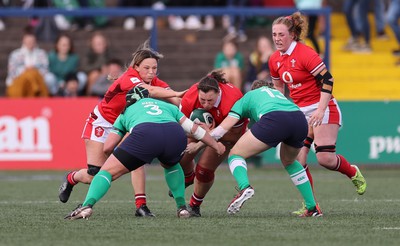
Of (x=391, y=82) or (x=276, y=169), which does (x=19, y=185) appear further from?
(x=391, y=82)

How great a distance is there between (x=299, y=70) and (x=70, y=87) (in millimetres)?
8669

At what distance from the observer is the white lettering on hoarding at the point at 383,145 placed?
60.1 feet

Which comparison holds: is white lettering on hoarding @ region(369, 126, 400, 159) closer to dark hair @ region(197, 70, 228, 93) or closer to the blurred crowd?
the blurred crowd

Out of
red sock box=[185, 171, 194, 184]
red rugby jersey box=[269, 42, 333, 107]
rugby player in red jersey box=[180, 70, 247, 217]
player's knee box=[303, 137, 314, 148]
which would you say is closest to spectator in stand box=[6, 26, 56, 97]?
red sock box=[185, 171, 194, 184]

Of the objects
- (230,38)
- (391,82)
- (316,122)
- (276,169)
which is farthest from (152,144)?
(391,82)

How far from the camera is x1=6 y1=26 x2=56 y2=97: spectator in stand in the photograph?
1895 cm

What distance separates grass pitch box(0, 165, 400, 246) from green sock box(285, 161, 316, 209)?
241 millimetres

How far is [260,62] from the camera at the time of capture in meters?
19.5

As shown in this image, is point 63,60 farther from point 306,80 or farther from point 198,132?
point 198,132

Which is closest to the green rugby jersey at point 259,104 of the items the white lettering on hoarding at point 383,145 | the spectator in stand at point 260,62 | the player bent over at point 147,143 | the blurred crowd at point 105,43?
the player bent over at point 147,143

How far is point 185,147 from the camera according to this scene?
10180mm

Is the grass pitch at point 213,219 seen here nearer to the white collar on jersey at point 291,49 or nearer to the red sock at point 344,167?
the red sock at point 344,167

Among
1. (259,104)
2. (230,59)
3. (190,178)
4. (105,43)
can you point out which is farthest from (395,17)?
(259,104)

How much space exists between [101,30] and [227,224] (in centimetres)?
1252
